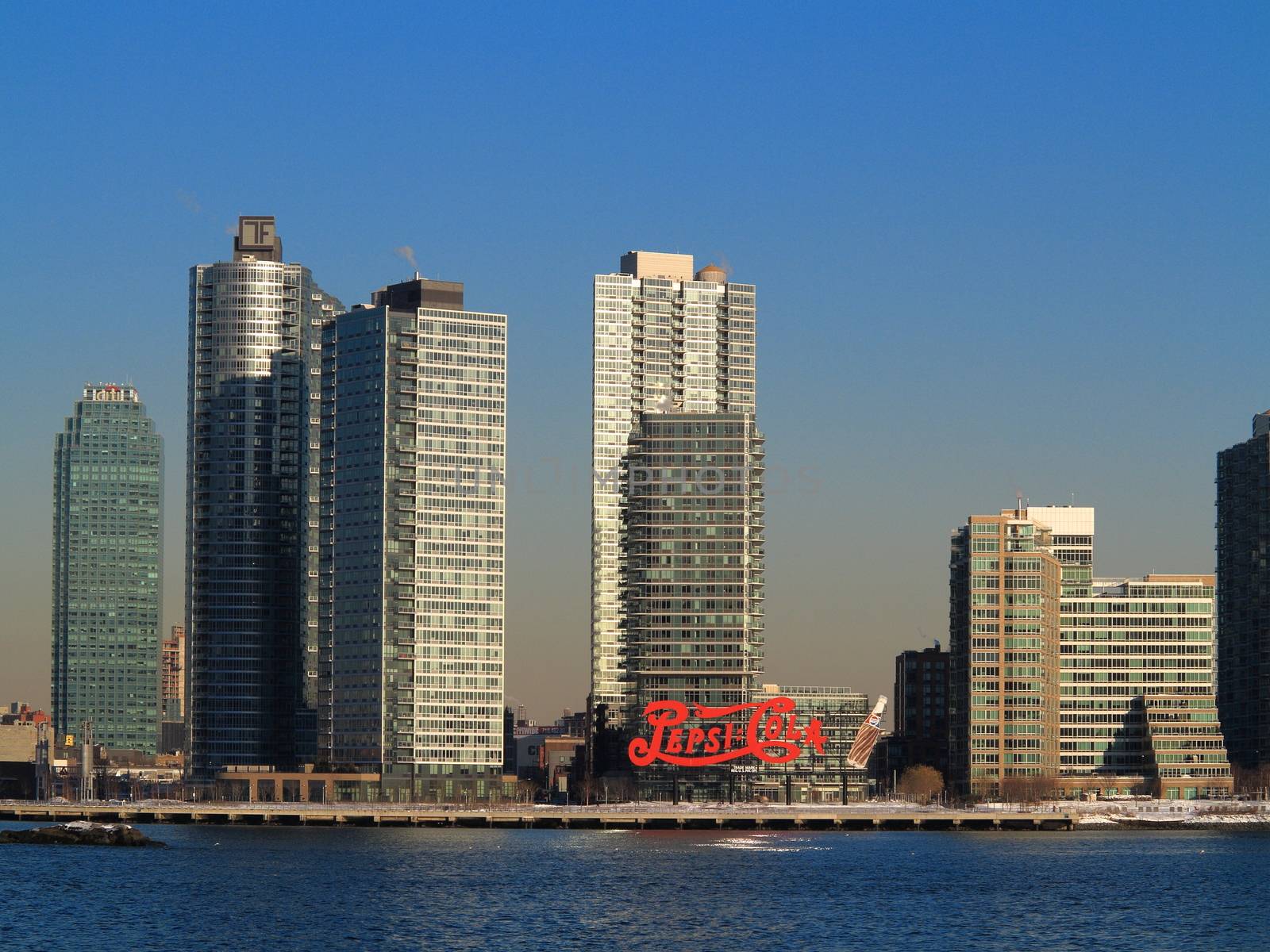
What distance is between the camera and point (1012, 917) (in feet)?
631

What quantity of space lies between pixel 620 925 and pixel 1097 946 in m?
36.1

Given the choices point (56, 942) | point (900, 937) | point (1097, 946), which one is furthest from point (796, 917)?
point (56, 942)

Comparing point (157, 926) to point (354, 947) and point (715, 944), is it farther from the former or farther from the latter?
point (715, 944)

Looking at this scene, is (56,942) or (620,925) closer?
(56,942)

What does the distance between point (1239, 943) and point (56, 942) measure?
86143 millimetres

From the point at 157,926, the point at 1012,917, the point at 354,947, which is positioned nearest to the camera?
the point at 354,947

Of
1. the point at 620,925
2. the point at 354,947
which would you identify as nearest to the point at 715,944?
the point at 620,925

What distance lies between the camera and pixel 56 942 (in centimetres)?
16812

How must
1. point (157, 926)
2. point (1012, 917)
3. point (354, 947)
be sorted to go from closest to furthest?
point (354, 947) < point (157, 926) < point (1012, 917)

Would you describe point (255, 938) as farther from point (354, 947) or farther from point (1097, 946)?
point (1097, 946)

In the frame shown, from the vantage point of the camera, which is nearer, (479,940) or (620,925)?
(479,940)

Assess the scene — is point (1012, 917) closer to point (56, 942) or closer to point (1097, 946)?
point (1097, 946)

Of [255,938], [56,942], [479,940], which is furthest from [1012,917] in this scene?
[56,942]

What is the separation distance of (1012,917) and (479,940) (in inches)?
1862
